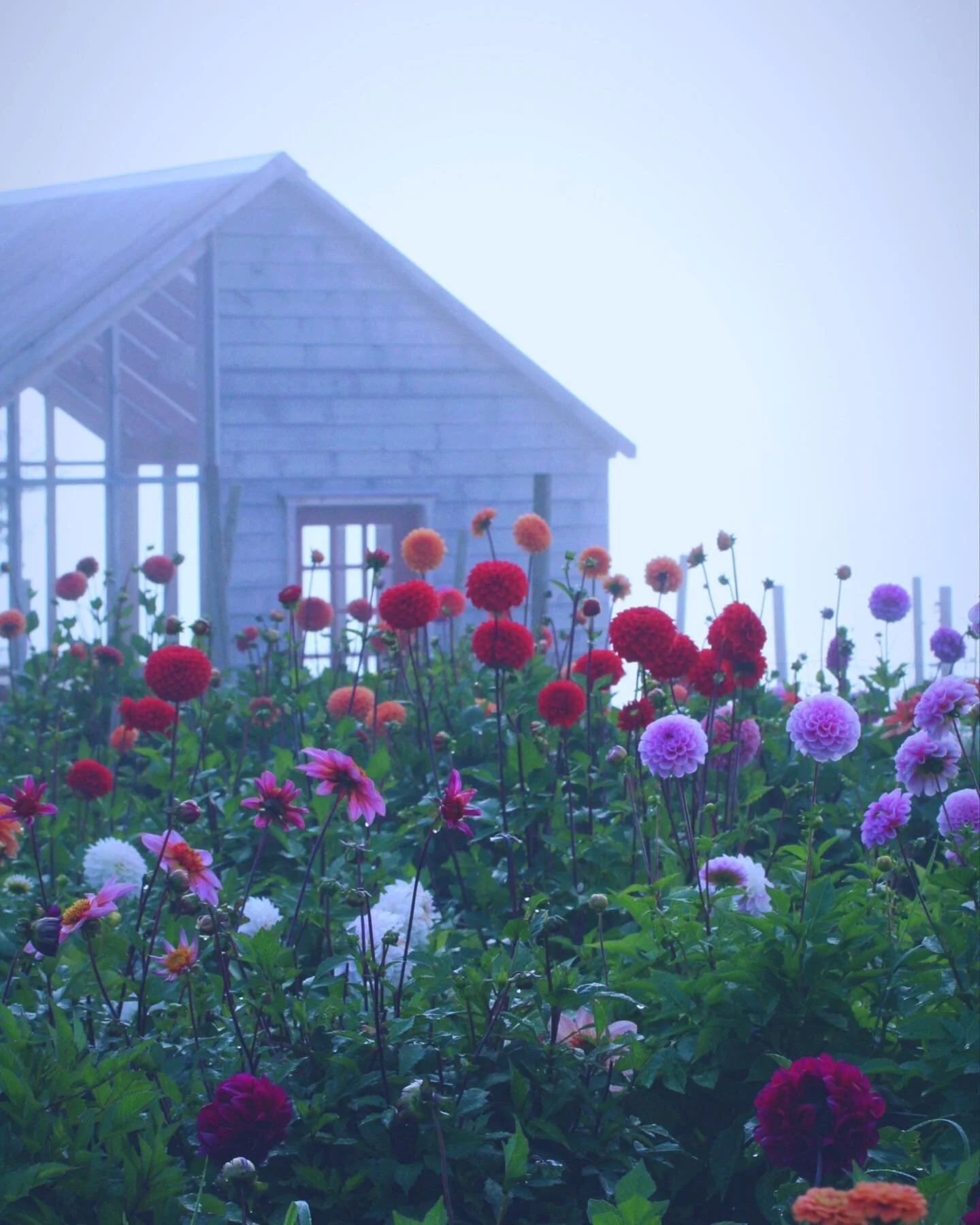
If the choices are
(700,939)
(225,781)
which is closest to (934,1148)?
(700,939)

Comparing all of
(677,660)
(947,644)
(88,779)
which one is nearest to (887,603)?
(947,644)

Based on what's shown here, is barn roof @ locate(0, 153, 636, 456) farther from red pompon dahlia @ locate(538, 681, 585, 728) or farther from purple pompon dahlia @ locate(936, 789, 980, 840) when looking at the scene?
purple pompon dahlia @ locate(936, 789, 980, 840)

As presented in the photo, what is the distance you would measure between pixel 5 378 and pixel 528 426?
13.0 ft

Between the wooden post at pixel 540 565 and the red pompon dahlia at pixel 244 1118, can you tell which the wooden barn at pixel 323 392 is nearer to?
the wooden post at pixel 540 565

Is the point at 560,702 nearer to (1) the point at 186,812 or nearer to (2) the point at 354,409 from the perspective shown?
(1) the point at 186,812

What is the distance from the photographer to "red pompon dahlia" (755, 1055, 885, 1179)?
1.16 m

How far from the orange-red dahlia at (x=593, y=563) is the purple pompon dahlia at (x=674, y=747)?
1.00 metres

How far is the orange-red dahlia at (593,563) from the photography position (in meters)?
3.32

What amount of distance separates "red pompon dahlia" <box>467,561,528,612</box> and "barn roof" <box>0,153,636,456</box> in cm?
663

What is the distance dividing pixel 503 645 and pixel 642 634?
389 mm

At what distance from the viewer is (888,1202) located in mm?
835

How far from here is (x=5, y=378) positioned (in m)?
8.80

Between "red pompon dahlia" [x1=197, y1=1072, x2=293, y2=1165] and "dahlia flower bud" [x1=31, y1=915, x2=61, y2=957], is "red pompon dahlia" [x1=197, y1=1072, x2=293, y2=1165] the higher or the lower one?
the lower one

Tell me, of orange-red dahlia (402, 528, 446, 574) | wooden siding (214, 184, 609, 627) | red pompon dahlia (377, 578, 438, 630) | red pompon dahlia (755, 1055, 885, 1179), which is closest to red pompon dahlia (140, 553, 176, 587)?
orange-red dahlia (402, 528, 446, 574)
